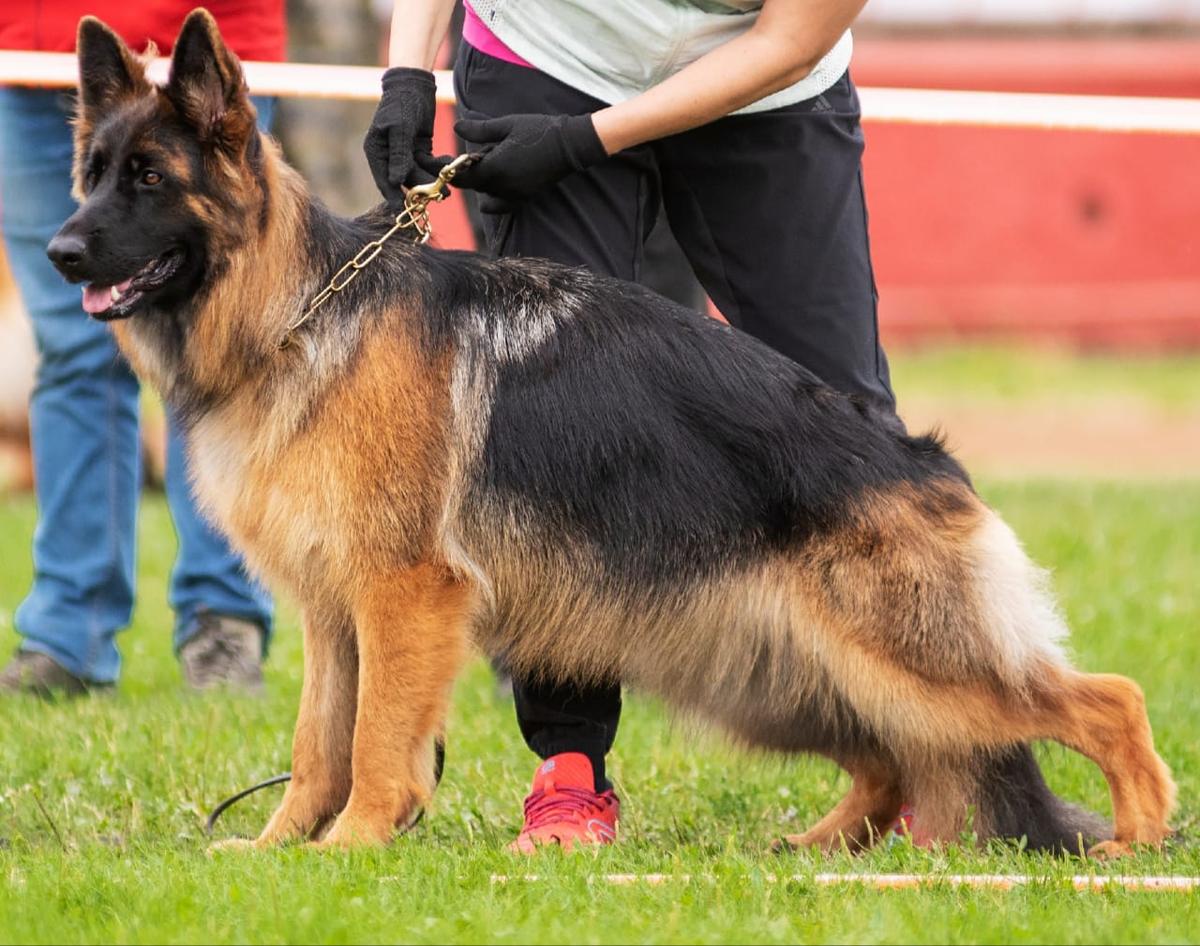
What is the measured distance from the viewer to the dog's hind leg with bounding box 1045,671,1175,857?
4.27m

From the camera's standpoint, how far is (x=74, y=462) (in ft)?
20.4

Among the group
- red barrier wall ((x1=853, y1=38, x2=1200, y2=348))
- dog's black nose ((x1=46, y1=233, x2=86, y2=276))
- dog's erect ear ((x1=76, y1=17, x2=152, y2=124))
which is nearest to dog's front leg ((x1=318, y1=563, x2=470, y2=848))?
dog's black nose ((x1=46, y1=233, x2=86, y2=276))

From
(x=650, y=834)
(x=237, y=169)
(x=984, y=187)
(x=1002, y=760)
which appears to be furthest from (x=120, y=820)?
(x=984, y=187)

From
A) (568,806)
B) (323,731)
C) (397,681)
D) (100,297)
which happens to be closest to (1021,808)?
(568,806)

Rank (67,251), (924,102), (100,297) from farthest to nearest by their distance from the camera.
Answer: (924,102)
(100,297)
(67,251)

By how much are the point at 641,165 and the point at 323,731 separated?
167 centimetres

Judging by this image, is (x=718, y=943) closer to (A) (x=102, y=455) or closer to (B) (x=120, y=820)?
(B) (x=120, y=820)

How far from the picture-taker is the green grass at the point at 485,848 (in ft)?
11.3

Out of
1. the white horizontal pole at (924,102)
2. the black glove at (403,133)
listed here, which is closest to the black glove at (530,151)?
the black glove at (403,133)

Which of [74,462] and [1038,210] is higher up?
[74,462]

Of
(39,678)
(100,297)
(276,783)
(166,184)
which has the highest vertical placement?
(166,184)

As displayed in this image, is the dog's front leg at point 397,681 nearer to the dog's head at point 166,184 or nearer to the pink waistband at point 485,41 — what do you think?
the dog's head at point 166,184

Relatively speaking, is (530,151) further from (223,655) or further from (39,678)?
(39,678)

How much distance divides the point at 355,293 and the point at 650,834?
158 centimetres
